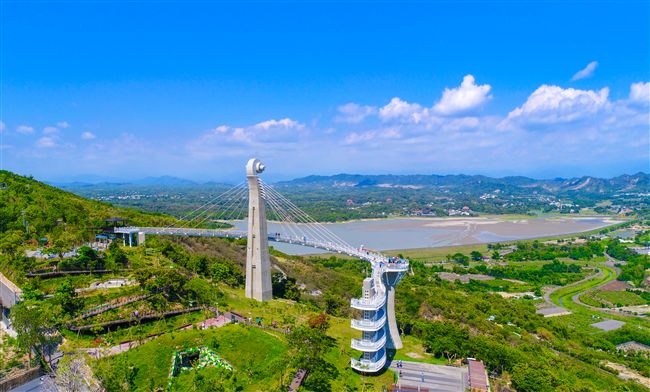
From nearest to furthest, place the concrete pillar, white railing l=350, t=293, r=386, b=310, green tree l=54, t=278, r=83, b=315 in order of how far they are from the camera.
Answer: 1. white railing l=350, t=293, r=386, b=310
2. green tree l=54, t=278, r=83, b=315
3. the concrete pillar

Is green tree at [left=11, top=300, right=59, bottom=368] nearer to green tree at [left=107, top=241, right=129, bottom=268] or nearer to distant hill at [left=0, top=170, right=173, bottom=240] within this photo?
green tree at [left=107, top=241, right=129, bottom=268]

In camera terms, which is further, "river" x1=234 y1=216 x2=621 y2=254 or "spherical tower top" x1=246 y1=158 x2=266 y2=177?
"river" x1=234 y1=216 x2=621 y2=254

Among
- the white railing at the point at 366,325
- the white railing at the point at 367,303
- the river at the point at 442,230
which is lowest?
the river at the point at 442,230

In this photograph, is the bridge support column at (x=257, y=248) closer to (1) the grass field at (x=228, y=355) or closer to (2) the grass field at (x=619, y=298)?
(1) the grass field at (x=228, y=355)

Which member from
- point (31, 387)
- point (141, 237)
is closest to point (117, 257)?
point (141, 237)

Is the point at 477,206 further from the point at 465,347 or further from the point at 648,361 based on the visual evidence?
the point at 465,347

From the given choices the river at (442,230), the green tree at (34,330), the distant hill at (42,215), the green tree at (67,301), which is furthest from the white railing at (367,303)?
the river at (442,230)

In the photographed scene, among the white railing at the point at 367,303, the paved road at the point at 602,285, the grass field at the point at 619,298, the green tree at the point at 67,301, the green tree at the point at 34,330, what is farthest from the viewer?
the grass field at the point at 619,298

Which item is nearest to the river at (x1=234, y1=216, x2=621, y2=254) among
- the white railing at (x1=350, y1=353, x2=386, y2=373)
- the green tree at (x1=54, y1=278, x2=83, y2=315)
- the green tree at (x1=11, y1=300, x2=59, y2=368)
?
the green tree at (x1=54, y1=278, x2=83, y2=315)

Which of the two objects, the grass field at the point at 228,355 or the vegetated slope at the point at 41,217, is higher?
the vegetated slope at the point at 41,217
